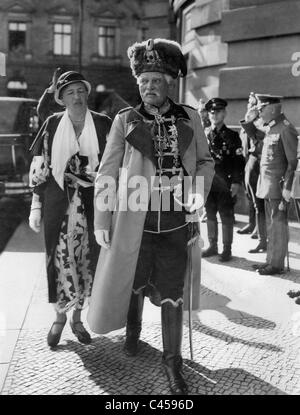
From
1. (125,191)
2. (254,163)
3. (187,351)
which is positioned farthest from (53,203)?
(254,163)

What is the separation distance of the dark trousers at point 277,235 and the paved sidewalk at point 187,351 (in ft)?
1.44

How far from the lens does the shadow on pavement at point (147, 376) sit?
317 cm

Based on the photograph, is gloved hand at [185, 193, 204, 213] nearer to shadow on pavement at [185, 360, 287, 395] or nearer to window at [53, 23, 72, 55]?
shadow on pavement at [185, 360, 287, 395]

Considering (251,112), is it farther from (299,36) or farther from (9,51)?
(9,51)

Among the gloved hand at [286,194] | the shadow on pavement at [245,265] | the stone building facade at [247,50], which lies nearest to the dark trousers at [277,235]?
the shadow on pavement at [245,265]

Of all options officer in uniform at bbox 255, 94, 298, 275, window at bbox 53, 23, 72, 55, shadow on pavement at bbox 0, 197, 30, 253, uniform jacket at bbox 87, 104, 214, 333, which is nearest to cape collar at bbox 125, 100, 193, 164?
uniform jacket at bbox 87, 104, 214, 333

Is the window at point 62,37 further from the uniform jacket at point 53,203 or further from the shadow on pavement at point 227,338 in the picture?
the shadow on pavement at point 227,338

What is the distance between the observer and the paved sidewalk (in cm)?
322

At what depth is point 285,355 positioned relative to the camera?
3.66m

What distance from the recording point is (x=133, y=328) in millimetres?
3711

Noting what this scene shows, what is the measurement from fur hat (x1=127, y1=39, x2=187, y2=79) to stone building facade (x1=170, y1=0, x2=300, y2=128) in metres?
5.87

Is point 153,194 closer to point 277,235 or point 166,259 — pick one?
point 166,259

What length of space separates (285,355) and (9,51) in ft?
84.3
